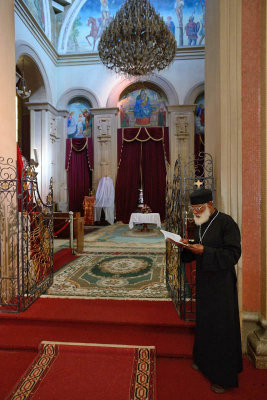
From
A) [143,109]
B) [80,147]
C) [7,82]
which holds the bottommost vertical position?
[7,82]

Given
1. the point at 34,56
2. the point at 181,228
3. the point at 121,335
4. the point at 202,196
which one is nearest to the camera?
the point at 202,196

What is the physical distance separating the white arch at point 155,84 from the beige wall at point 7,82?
8702mm

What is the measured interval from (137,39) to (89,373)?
787cm

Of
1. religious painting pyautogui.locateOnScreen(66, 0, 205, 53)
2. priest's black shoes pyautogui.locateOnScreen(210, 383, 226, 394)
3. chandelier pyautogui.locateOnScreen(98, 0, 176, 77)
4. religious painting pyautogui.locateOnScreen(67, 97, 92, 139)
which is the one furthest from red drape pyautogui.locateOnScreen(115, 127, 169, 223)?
priest's black shoes pyautogui.locateOnScreen(210, 383, 226, 394)

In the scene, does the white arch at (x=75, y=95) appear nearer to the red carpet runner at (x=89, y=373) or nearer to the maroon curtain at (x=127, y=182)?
the maroon curtain at (x=127, y=182)

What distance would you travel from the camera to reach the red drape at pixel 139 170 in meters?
12.3

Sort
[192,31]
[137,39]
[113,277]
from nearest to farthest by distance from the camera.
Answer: [113,277] < [137,39] < [192,31]

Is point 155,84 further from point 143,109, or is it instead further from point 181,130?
point 181,130

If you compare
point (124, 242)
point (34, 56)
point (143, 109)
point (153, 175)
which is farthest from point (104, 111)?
point (124, 242)

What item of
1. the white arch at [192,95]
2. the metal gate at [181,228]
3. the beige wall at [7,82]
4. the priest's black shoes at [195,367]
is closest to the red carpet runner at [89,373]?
the priest's black shoes at [195,367]

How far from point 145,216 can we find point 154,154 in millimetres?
4160

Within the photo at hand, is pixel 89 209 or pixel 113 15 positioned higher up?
pixel 113 15

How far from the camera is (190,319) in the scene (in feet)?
10.1

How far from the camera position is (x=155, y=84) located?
12.2 metres
